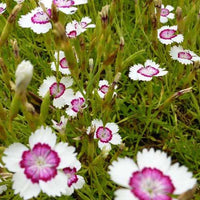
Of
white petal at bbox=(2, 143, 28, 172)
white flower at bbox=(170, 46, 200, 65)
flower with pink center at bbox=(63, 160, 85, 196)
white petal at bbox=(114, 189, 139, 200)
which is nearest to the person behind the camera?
white petal at bbox=(114, 189, 139, 200)

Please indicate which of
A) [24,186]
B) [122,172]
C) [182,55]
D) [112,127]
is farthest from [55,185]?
[182,55]

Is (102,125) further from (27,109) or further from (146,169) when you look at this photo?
(146,169)

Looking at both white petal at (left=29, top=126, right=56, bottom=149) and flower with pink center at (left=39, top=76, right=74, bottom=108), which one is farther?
flower with pink center at (left=39, top=76, right=74, bottom=108)

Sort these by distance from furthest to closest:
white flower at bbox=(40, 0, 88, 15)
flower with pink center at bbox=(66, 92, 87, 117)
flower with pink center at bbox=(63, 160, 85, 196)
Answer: flower with pink center at bbox=(66, 92, 87, 117) → white flower at bbox=(40, 0, 88, 15) → flower with pink center at bbox=(63, 160, 85, 196)

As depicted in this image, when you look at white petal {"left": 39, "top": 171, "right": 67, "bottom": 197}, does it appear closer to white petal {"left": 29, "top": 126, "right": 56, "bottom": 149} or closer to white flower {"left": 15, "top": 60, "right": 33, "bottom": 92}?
white petal {"left": 29, "top": 126, "right": 56, "bottom": 149}

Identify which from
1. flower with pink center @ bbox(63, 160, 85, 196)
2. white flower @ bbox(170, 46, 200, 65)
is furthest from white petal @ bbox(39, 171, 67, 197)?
white flower @ bbox(170, 46, 200, 65)

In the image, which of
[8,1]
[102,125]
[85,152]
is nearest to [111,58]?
[102,125]

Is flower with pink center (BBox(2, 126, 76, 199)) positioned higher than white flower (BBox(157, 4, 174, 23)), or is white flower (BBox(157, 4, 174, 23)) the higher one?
flower with pink center (BBox(2, 126, 76, 199))
